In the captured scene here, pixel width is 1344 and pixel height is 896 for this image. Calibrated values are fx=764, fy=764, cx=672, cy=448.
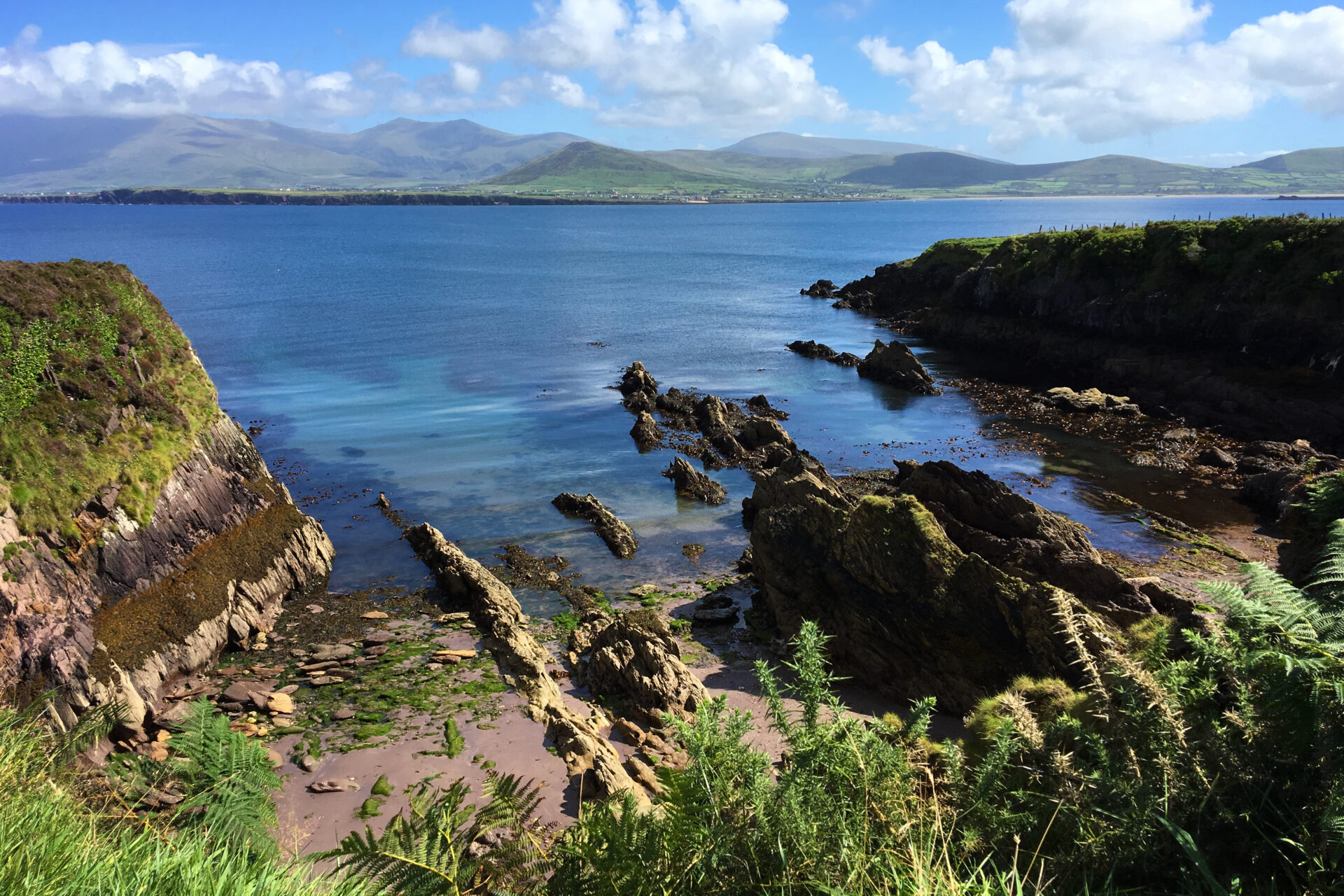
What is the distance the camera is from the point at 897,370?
5675 cm

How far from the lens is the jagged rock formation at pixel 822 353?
205 feet

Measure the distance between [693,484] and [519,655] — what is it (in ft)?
52.4

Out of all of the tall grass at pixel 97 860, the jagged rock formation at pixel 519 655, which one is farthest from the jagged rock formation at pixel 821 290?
the tall grass at pixel 97 860

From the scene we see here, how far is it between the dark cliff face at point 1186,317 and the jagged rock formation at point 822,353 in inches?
467

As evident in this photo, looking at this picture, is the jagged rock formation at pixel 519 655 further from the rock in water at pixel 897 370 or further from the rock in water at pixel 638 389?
the rock in water at pixel 897 370

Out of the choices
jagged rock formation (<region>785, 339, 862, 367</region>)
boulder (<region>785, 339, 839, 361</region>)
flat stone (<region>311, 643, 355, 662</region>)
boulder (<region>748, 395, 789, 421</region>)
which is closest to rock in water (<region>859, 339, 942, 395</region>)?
jagged rock formation (<region>785, 339, 862, 367</region>)

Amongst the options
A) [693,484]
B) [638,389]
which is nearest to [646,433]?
[693,484]

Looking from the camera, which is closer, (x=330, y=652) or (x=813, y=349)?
(x=330, y=652)

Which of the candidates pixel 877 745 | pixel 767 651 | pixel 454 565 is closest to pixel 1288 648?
pixel 877 745

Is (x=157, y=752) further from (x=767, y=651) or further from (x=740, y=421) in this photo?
(x=740, y=421)

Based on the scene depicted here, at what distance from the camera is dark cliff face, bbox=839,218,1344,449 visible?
43.6 metres

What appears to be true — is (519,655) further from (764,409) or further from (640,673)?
(764,409)

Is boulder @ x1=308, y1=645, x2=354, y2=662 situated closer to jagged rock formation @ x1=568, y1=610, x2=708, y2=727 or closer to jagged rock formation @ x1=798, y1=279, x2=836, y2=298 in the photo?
jagged rock formation @ x1=568, y1=610, x2=708, y2=727

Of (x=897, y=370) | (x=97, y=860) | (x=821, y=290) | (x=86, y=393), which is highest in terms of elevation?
(x=821, y=290)
